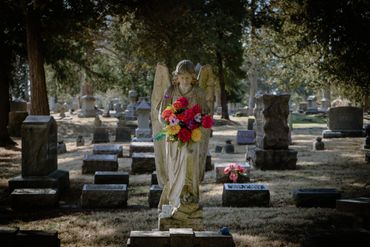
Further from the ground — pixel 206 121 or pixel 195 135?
pixel 206 121

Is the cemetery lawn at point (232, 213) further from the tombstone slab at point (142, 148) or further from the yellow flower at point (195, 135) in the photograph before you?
the yellow flower at point (195, 135)

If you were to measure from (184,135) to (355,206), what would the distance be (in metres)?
3.60

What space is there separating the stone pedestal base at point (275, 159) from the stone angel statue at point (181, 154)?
7225 millimetres

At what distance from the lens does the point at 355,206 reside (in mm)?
7219

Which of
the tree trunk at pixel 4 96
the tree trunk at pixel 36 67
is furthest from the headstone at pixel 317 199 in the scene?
the tree trunk at pixel 4 96

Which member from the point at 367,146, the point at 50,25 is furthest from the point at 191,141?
the point at 367,146

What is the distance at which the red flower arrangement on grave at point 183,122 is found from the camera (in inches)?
220

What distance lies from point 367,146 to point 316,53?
4407mm

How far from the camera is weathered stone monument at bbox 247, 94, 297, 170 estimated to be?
13023mm

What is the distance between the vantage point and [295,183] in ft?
34.9

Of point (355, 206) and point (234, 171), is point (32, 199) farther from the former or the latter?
point (355, 206)

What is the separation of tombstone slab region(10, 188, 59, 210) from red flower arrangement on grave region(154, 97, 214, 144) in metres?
3.78

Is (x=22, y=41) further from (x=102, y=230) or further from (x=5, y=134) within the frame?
(x=102, y=230)

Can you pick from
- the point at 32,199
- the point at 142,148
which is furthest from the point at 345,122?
the point at 32,199
